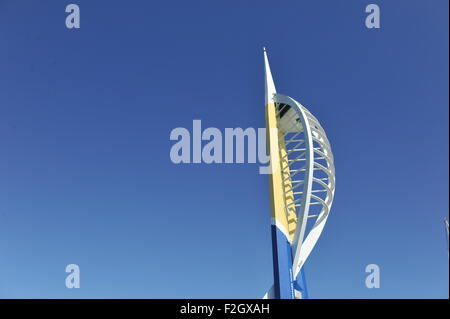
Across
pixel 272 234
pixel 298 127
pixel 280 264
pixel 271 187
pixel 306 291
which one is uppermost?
pixel 298 127

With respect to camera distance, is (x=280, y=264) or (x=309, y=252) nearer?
(x=280, y=264)

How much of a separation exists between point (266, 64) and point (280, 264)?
13.1 m

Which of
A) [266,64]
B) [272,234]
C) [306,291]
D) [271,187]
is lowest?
[306,291]

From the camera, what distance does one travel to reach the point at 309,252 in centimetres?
1983
